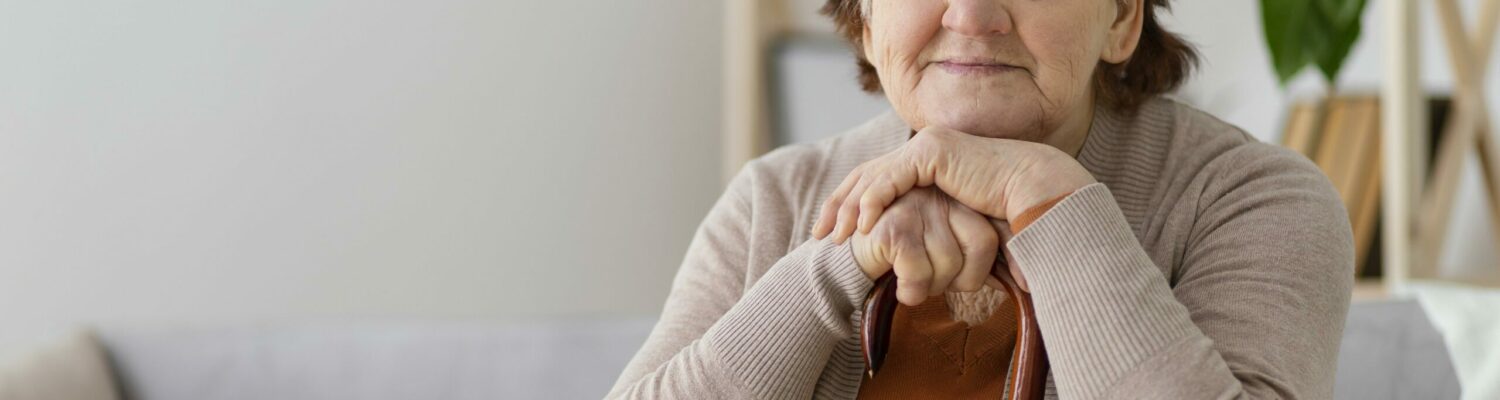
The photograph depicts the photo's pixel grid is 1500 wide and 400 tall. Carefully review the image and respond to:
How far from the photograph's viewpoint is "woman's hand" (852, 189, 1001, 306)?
106cm

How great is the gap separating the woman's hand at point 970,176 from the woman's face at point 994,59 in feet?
0.16

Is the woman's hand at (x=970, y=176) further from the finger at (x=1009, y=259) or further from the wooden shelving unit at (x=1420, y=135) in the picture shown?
the wooden shelving unit at (x=1420, y=135)

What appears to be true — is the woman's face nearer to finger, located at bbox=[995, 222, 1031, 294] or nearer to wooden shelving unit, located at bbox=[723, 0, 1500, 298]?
finger, located at bbox=[995, 222, 1031, 294]

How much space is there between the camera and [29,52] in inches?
89.0

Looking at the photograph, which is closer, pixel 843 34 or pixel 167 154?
pixel 843 34

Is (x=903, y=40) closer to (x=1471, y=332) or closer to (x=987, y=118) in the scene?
(x=987, y=118)

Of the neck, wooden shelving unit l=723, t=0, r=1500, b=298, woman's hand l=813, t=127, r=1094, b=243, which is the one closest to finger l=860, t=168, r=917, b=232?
woman's hand l=813, t=127, r=1094, b=243

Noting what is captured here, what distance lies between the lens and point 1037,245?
1.03 m

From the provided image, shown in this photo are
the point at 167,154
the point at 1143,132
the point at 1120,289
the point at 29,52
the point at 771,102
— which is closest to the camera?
the point at 1120,289

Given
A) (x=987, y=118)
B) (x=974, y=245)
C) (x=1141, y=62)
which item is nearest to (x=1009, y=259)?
(x=974, y=245)

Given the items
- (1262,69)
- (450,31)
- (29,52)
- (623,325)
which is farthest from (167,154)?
(1262,69)

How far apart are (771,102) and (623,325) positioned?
3.63ft

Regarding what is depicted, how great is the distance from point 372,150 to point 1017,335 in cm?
182

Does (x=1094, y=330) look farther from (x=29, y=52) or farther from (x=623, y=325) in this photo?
(x=29, y=52)
